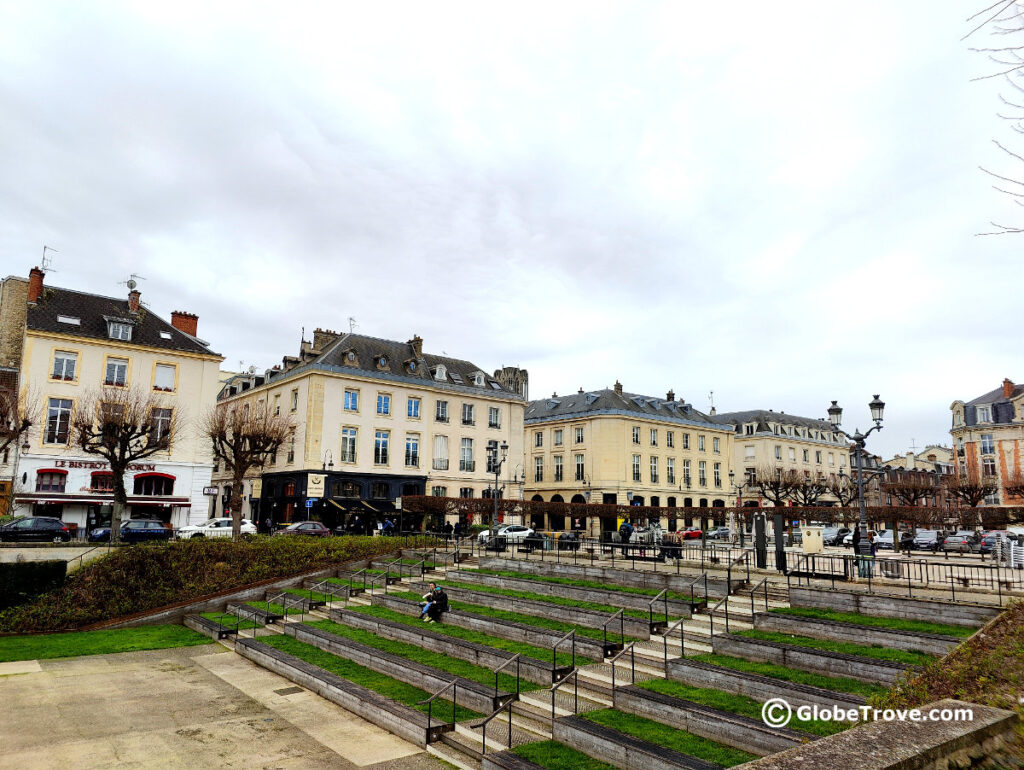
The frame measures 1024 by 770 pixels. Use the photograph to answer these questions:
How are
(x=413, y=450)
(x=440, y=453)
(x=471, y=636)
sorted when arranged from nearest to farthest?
(x=471, y=636), (x=413, y=450), (x=440, y=453)

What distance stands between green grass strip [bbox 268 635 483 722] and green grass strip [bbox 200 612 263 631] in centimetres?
217

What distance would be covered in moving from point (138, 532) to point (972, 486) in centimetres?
5499

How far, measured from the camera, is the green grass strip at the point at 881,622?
12.0 meters

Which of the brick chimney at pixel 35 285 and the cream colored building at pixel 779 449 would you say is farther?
the cream colored building at pixel 779 449

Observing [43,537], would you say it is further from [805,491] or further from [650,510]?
[805,491]

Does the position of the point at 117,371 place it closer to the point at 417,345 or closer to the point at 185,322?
the point at 185,322

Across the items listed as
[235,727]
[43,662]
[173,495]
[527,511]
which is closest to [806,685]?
[235,727]

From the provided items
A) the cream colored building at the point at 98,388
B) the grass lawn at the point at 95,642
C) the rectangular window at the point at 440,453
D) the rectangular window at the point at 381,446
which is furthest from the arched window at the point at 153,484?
the grass lawn at the point at 95,642

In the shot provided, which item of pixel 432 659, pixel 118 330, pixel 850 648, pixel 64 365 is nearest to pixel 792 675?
pixel 850 648

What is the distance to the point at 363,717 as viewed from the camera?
40.0 feet

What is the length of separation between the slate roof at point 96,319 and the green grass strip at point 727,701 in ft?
117

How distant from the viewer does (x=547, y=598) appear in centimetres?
1820

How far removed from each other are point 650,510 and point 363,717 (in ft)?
92.9

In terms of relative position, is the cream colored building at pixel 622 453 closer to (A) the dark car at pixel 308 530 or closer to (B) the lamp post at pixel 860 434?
(A) the dark car at pixel 308 530
